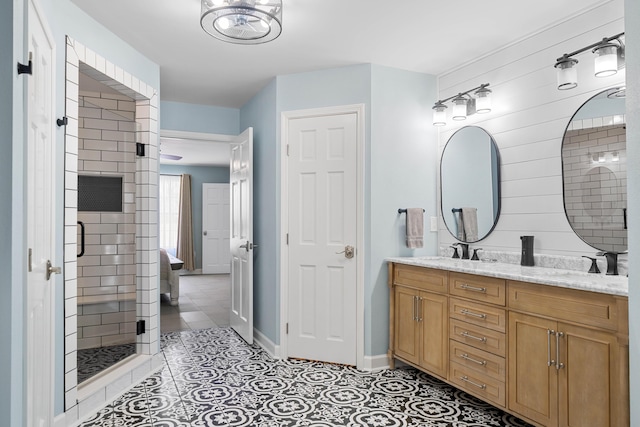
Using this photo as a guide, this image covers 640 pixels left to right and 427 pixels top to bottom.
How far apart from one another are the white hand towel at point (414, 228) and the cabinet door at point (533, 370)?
1.24 m

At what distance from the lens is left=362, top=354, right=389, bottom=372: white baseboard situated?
11.4 ft

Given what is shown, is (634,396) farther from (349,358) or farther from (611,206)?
(349,358)

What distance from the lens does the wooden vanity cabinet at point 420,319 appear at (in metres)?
2.94

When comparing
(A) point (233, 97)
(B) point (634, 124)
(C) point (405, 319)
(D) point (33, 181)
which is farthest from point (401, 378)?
(A) point (233, 97)

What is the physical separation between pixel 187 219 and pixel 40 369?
7635 mm

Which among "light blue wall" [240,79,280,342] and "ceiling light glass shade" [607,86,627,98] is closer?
"ceiling light glass shade" [607,86,627,98]

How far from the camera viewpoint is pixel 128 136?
3.44 metres

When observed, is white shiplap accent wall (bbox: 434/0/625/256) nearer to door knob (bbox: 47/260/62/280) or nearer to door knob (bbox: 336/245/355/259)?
door knob (bbox: 336/245/355/259)

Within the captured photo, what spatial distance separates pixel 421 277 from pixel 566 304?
3.74ft

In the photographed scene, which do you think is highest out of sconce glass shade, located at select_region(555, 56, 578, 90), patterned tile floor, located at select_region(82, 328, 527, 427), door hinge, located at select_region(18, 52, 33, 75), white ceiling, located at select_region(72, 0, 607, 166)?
white ceiling, located at select_region(72, 0, 607, 166)

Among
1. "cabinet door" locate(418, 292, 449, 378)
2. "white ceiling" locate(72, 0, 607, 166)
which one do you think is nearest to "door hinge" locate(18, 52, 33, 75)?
"white ceiling" locate(72, 0, 607, 166)

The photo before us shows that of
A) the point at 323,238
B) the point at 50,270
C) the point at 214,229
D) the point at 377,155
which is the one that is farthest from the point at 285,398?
the point at 214,229

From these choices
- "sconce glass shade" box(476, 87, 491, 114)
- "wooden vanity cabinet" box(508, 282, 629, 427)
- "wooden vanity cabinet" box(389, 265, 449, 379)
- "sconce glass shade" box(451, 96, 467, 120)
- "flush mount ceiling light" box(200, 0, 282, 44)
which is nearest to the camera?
"wooden vanity cabinet" box(508, 282, 629, 427)

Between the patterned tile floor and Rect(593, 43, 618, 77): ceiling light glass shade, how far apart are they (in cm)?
203
